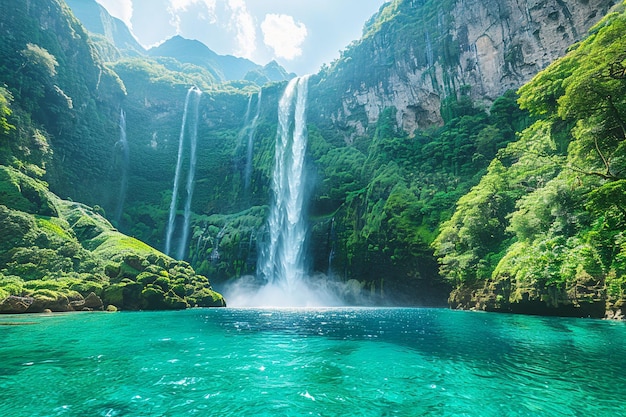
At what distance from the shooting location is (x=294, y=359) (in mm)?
8086

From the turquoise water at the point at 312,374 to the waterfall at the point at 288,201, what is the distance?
29024mm

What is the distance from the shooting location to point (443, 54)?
44250mm

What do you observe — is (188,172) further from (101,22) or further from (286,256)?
(101,22)

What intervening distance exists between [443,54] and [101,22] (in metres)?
121

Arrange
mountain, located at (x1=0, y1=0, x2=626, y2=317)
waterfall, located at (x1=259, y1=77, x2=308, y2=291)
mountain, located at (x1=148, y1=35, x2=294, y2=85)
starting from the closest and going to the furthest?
mountain, located at (x1=0, y1=0, x2=626, y2=317) → waterfall, located at (x1=259, y1=77, x2=308, y2=291) → mountain, located at (x1=148, y1=35, x2=294, y2=85)

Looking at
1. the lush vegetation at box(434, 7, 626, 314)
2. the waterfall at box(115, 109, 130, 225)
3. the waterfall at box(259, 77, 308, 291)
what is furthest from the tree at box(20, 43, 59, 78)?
the lush vegetation at box(434, 7, 626, 314)

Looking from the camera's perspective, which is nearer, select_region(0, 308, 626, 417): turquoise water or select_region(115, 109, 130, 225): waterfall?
select_region(0, 308, 626, 417): turquoise water

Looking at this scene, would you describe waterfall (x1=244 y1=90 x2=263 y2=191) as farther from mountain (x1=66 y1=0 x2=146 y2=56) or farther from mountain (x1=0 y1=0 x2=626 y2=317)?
mountain (x1=66 y1=0 x2=146 y2=56)

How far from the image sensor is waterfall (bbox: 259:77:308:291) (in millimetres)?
40531

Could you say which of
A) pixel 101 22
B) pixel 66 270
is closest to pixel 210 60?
pixel 101 22

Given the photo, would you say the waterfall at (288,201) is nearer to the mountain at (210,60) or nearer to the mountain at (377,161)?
the mountain at (377,161)

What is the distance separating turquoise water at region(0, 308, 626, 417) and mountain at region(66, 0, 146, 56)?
392 ft

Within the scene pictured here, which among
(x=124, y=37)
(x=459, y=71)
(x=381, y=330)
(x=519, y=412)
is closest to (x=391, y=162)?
(x=459, y=71)

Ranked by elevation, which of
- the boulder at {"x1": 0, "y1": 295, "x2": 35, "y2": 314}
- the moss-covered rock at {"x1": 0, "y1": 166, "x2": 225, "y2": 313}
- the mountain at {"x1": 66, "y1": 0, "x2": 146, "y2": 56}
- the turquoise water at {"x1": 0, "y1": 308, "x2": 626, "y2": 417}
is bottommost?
the turquoise water at {"x1": 0, "y1": 308, "x2": 626, "y2": 417}
